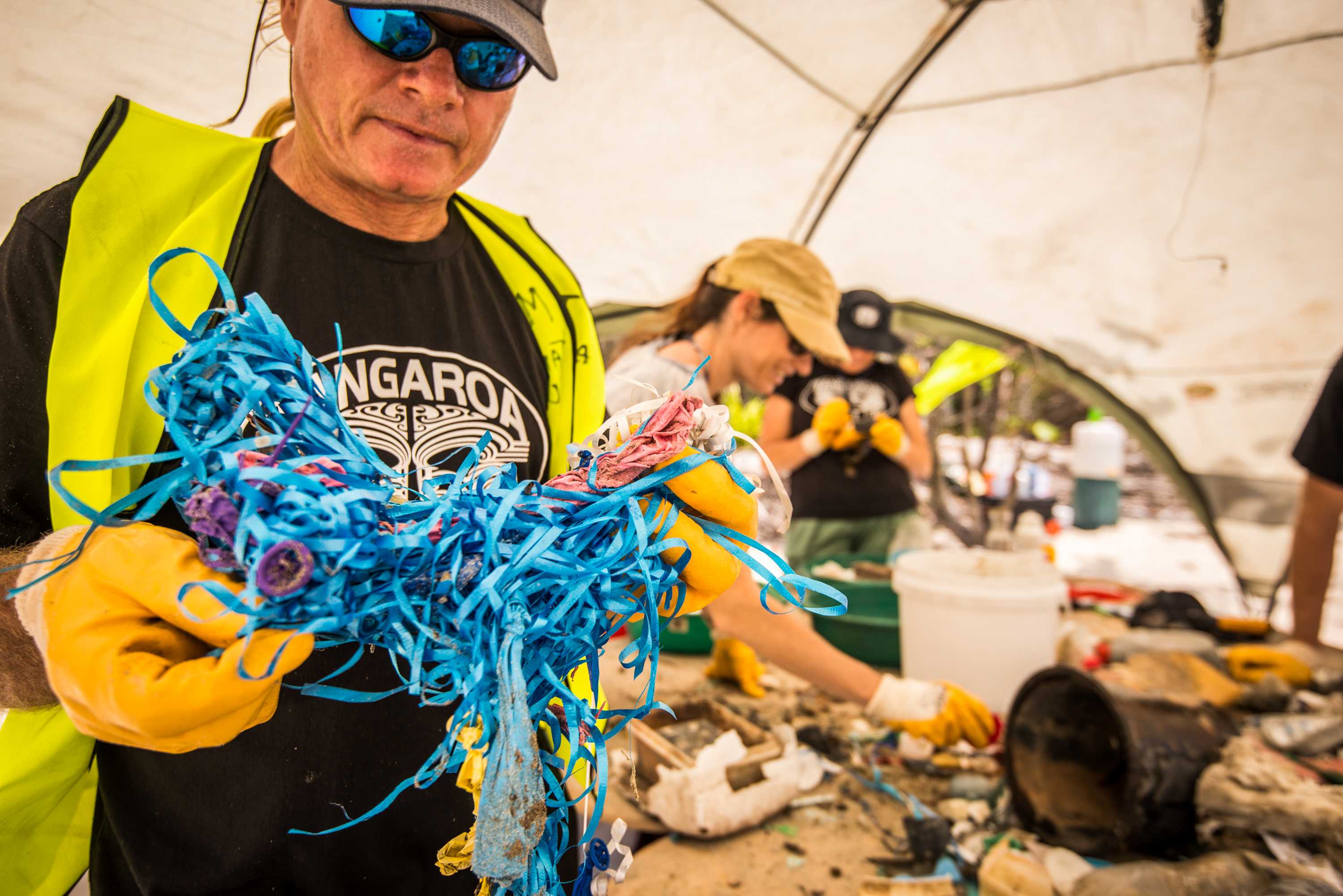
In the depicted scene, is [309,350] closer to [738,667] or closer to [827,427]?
[738,667]

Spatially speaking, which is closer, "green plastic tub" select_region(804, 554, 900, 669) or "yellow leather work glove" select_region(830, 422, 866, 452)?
"green plastic tub" select_region(804, 554, 900, 669)

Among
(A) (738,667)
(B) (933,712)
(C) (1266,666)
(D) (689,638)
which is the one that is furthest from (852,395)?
(B) (933,712)

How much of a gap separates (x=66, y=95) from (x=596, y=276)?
1.82m

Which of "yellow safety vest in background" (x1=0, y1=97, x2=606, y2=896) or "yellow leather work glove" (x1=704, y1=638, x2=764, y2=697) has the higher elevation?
"yellow safety vest in background" (x1=0, y1=97, x2=606, y2=896)

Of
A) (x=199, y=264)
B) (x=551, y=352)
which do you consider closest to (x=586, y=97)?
(x=551, y=352)

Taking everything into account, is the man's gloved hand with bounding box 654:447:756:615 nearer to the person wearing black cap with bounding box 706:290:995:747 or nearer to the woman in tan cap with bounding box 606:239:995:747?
the woman in tan cap with bounding box 606:239:995:747

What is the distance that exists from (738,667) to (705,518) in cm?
206

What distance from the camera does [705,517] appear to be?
31.1 inches

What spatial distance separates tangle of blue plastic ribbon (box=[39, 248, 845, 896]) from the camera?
570mm

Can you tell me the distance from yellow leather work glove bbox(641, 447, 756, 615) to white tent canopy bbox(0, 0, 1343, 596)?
1.25 meters

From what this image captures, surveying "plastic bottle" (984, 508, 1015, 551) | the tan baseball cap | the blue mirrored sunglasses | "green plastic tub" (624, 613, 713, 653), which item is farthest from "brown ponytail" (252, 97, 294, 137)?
"plastic bottle" (984, 508, 1015, 551)

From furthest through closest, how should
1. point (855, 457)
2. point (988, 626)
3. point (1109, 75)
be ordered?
point (855, 457) → point (1109, 75) → point (988, 626)

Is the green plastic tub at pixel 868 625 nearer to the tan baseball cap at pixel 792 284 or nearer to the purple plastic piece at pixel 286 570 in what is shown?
the tan baseball cap at pixel 792 284

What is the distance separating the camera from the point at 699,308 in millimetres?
2373
